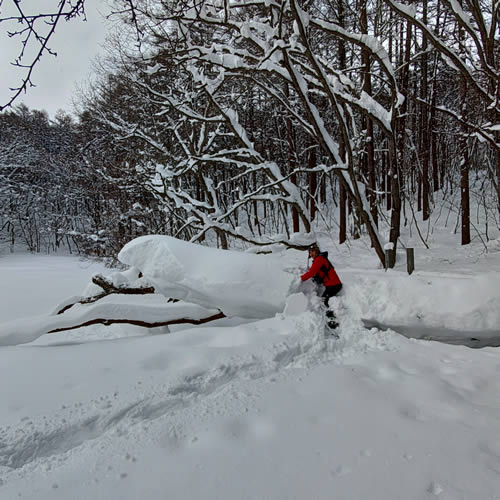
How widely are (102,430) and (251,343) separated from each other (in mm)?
1731

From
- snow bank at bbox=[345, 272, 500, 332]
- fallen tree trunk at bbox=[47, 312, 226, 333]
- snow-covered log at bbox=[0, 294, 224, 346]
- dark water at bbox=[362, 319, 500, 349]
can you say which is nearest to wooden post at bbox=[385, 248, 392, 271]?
snow bank at bbox=[345, 272, 500, 332]

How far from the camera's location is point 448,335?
3.94m

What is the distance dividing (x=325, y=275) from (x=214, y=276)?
1.54 m

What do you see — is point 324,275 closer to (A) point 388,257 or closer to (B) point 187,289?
(B) point 187,289

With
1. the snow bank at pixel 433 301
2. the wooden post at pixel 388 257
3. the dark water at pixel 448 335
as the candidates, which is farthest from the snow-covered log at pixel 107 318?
the wooden post at pixel 388 257

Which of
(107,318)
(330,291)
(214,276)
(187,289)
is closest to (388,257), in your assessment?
(330,291)

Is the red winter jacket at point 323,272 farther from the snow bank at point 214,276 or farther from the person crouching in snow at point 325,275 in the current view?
the snow bank at point 214,276

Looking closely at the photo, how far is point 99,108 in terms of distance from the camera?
13094 mm

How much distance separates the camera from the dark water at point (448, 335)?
12.5 ft

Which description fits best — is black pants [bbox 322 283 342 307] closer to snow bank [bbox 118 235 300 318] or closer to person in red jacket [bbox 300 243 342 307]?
person in red jacket [bbox 300 243 342 307]

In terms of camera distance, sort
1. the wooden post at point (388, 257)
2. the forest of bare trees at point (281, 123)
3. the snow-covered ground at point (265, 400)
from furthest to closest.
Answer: the wooden post at point (388, 257), the forest of bare trees at point (281, 123), the snow-covered ground at point (265, 400)

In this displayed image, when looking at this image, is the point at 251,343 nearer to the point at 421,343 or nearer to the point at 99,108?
the point at 421,343

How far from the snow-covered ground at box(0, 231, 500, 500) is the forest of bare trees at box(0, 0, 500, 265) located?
270 centimetres

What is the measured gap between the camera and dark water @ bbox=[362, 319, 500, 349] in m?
3.80
